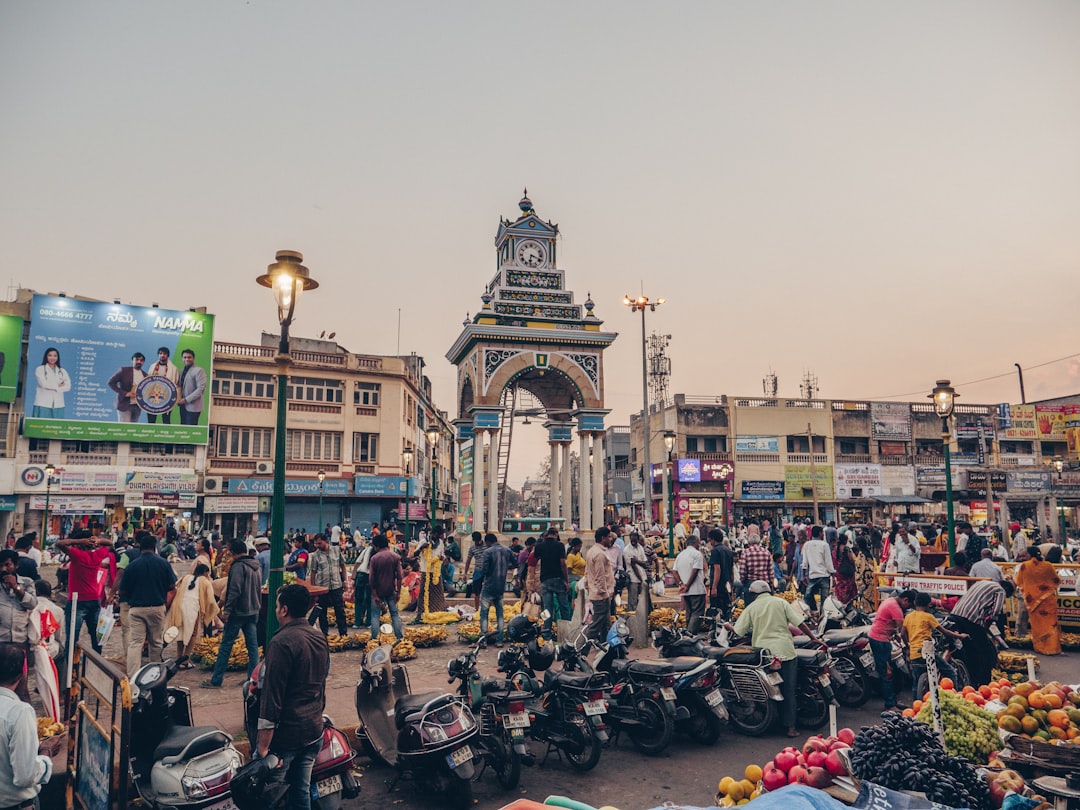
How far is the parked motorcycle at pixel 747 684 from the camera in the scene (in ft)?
25.2

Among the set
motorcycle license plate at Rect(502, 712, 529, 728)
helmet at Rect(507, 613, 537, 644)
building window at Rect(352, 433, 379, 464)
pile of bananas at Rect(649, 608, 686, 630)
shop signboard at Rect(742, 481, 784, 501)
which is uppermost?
building window at Rect(352, 433, 379, 464)

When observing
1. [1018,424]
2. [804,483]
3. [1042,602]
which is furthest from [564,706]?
[1018,424]

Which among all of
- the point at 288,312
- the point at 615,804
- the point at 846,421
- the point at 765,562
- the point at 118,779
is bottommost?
the point at 615,804

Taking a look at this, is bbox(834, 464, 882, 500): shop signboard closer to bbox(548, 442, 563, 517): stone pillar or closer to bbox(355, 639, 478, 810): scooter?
bbox(548, 442, 563, 517): stone pillar

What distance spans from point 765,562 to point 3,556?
11.2m

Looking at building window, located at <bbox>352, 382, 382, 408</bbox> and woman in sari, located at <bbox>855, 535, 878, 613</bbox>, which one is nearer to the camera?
woman in sari, located at <bbox>855, 535, 878, 613</bbox>

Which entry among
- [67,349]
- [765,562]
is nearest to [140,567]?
[765,562]

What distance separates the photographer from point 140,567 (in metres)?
9.03

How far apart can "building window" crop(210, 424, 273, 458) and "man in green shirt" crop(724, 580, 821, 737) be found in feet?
113

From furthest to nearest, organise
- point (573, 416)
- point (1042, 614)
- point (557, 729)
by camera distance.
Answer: point (573, 416)
point (1042, 614)
point (557, 729)

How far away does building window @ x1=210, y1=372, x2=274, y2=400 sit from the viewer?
38.5 metres

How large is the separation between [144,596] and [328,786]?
17.5ft

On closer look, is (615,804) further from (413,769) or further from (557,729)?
(413,769)

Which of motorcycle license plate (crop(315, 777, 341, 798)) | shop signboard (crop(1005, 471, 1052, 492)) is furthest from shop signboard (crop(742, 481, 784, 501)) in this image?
motorcycle license plate (crop(315, 777, 341, 798))
